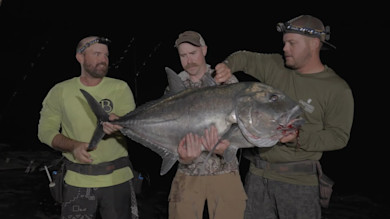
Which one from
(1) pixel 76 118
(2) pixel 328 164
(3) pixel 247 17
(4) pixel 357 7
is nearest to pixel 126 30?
(3) pixel 247 17

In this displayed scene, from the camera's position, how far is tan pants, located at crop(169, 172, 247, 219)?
10.6 feet

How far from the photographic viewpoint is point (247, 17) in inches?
1544

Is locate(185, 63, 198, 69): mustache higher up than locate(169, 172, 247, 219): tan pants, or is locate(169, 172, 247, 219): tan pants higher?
locate(185, 63, 198, 69): mustache

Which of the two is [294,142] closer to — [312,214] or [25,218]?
[312,214]

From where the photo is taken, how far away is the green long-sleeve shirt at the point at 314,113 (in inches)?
119

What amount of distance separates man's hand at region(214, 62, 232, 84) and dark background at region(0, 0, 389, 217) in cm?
658

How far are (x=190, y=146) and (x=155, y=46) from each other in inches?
1450

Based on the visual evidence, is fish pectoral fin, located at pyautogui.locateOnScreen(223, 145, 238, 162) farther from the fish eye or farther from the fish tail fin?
the fish tail fin

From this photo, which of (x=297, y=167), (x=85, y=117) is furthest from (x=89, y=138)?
(x=297, y=167)

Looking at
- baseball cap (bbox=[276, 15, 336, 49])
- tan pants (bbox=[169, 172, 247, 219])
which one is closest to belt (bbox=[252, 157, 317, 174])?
tan pants (bbox=[169, 172, 247, 219])

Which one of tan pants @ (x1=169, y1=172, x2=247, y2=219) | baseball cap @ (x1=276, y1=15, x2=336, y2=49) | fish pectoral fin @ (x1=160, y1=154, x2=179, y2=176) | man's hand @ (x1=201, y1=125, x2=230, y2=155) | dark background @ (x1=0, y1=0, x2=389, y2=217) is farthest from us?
dark background @ (x1=0, y1=0, x2=389, y2=217)

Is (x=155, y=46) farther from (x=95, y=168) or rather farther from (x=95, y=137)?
(x=95, y=137)

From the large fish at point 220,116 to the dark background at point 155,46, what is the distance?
646 cm

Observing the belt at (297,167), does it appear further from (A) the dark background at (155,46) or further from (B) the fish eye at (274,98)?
(A) the dark background at (155,46)
